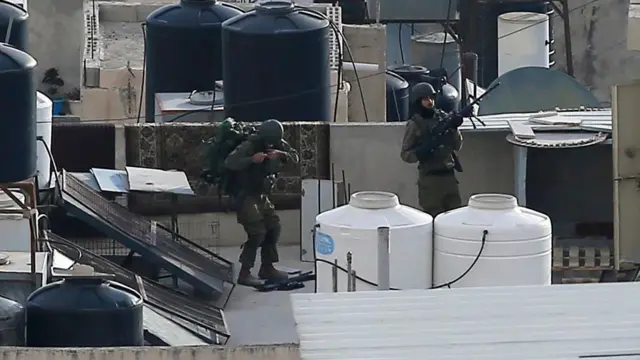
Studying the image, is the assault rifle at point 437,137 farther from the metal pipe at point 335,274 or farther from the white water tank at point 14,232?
the metal pipe at point 335,274

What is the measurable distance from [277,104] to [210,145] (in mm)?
5194

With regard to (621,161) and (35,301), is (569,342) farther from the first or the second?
(621,161)

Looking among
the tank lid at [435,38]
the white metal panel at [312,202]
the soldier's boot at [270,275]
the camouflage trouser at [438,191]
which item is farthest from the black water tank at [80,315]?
the tank lid at [435,38]

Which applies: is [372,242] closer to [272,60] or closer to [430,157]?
[430,157]

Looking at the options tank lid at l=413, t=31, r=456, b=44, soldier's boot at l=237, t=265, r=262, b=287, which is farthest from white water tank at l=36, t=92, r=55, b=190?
tank lid at l=413, t=31, r=456, b=44

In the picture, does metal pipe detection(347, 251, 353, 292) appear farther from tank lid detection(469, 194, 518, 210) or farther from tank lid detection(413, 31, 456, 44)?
tank lid detection(413, 31, 456, 44)

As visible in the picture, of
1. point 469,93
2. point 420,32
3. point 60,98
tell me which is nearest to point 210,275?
point 469,93

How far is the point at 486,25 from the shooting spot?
36094 mm

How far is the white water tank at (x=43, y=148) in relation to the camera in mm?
17141

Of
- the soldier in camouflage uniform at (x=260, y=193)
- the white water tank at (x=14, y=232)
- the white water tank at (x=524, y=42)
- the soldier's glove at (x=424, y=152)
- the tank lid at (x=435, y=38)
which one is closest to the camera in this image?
the white water tank at (x=14, y=232)

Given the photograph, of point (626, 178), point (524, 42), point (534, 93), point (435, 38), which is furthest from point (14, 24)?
point (435, 38)

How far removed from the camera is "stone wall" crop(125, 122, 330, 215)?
18.6m

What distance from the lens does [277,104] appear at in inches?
859

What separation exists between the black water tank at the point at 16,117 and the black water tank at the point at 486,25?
19.0m
